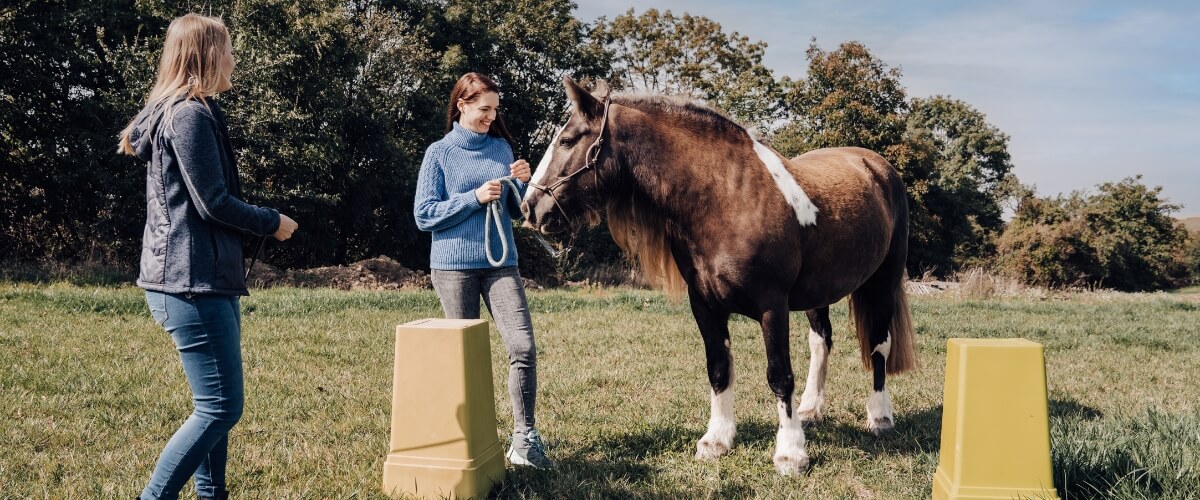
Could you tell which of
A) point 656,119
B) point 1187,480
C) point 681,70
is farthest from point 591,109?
point 681,70

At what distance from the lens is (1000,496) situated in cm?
306

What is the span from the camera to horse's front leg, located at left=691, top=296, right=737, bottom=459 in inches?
178

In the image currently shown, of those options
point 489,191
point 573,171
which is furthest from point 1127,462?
point 489,191

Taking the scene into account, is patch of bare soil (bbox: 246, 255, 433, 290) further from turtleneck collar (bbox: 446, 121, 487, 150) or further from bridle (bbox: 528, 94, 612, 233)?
bridle (bbox: 528, 94, 612, 233)

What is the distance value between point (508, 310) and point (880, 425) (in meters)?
2.88

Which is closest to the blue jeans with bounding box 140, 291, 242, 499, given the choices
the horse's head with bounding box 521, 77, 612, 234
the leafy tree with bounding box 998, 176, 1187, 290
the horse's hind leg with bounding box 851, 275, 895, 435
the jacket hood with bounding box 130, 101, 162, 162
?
the jacket hood with bounding box 130, 101, 162, 162

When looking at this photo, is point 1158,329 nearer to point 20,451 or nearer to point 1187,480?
point 1187,480

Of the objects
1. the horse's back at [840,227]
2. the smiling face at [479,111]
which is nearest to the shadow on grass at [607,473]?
the horse's back at [840,227]

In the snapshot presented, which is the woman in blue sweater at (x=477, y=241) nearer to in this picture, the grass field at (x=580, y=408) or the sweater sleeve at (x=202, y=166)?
the grass field at (x=580, y=408)

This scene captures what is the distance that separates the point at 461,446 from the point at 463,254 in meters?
1.07

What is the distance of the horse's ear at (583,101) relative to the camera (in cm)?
404

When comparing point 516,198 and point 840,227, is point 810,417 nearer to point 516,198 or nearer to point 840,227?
point 840,227

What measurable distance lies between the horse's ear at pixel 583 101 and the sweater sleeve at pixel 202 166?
189 cm

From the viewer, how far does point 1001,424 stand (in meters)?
3.07
